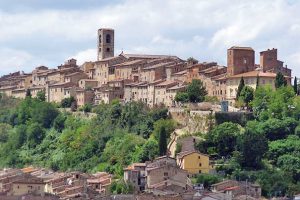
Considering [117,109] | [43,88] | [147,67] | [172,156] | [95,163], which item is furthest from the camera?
[43,88]

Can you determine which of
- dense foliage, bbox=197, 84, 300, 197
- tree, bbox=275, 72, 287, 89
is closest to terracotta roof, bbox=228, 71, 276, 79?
tree, bbox=275, 72, 287, 89

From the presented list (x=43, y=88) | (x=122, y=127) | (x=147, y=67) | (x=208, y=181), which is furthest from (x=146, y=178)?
(x=43, y=88)

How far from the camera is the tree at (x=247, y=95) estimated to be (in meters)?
59.6

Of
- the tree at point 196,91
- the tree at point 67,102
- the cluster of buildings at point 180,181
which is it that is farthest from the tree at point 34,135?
the cluster of buildings at point 180,181

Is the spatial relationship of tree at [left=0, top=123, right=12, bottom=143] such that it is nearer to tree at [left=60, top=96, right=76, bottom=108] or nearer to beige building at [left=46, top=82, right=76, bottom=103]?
beige building at [left=46, top=82, right=76, bottom=103]

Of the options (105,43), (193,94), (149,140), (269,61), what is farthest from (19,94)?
(149,140)

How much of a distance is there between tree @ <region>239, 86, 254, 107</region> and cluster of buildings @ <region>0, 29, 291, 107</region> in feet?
5.04

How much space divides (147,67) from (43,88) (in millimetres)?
10332

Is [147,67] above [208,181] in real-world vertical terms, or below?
above

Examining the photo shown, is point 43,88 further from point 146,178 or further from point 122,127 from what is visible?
point 146,178

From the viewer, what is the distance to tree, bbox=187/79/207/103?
61.6 m

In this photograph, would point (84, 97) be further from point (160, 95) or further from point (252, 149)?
point (252, 149)

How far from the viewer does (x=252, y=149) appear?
5122cm

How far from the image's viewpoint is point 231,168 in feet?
169
